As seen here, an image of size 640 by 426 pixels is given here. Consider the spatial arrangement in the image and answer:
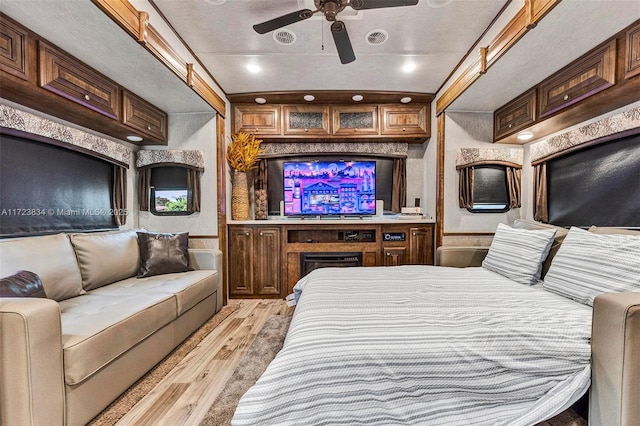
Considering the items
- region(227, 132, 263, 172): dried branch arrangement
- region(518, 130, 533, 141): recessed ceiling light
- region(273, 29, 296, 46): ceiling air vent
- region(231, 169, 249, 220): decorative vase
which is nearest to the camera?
region(273, 29, 296, 46): ceiling air vent

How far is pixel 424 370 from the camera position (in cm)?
117

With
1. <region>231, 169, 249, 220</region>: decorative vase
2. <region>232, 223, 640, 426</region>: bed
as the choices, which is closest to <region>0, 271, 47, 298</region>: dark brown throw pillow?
<region>232, 223, 640, 426</region>: bed

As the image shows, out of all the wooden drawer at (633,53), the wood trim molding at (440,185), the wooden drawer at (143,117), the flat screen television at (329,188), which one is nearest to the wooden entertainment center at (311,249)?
the wood trim molding at (440,185)

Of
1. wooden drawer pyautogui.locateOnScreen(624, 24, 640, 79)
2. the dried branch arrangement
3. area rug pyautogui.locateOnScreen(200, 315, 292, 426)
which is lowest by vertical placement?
area rug pyautogui.locateOnScreen(200, 315, 292, 426)

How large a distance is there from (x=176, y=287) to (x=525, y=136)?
3730mm

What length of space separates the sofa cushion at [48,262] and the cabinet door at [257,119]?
7.37 feet

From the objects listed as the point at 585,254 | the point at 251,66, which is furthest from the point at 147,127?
the point at 585,254

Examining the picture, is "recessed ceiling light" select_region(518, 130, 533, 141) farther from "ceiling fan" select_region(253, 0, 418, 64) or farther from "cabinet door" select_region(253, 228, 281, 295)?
"cabinet door" select_region(253, 228, 281, 295)

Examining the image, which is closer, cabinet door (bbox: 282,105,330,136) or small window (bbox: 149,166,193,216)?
small window (bbox: 149,166,193,216)

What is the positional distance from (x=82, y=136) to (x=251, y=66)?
1.69 m

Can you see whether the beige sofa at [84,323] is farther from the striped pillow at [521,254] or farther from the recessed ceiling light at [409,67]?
the recessed ceiling light at [409,67]

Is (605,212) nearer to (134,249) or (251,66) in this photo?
(251,66)

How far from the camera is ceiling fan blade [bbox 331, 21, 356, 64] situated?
192cm

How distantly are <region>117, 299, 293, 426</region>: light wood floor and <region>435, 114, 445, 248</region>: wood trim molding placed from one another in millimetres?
2224
